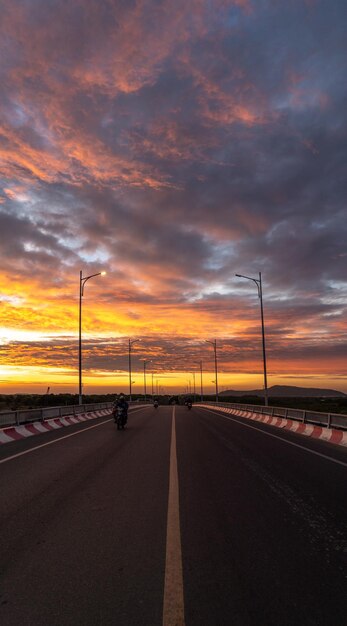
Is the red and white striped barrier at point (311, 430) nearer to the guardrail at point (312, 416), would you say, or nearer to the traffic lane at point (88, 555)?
the guardrail at point (312, 416)

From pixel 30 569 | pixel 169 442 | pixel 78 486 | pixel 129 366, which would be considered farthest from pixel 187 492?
pixel 129 366

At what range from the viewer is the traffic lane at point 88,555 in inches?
154

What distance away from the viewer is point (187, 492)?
8414mm

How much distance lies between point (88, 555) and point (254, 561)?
172 cm

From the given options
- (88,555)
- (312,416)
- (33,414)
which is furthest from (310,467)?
(33,414)

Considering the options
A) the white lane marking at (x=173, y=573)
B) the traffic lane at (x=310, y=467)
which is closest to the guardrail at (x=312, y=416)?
the traffic lane at (x=310, y=467)

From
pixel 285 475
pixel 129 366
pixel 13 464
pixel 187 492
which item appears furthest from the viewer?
pixel 129 366

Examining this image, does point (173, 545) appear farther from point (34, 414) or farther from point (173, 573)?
point (34, 414)

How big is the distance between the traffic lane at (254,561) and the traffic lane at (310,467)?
14.3 inches

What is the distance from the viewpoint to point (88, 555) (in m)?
5.20

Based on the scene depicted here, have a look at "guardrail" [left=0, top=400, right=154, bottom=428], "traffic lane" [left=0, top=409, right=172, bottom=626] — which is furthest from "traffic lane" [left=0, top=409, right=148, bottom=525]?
"guardrail" [left=0, top=400, right=154, bottom=428]

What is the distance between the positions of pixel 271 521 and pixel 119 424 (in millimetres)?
17156

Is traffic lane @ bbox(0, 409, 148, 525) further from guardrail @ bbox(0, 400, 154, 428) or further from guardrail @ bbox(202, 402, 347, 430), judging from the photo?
guardrail @ bbox(202, 402, 347, 430)

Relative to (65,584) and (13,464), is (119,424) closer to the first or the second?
(13,464)
